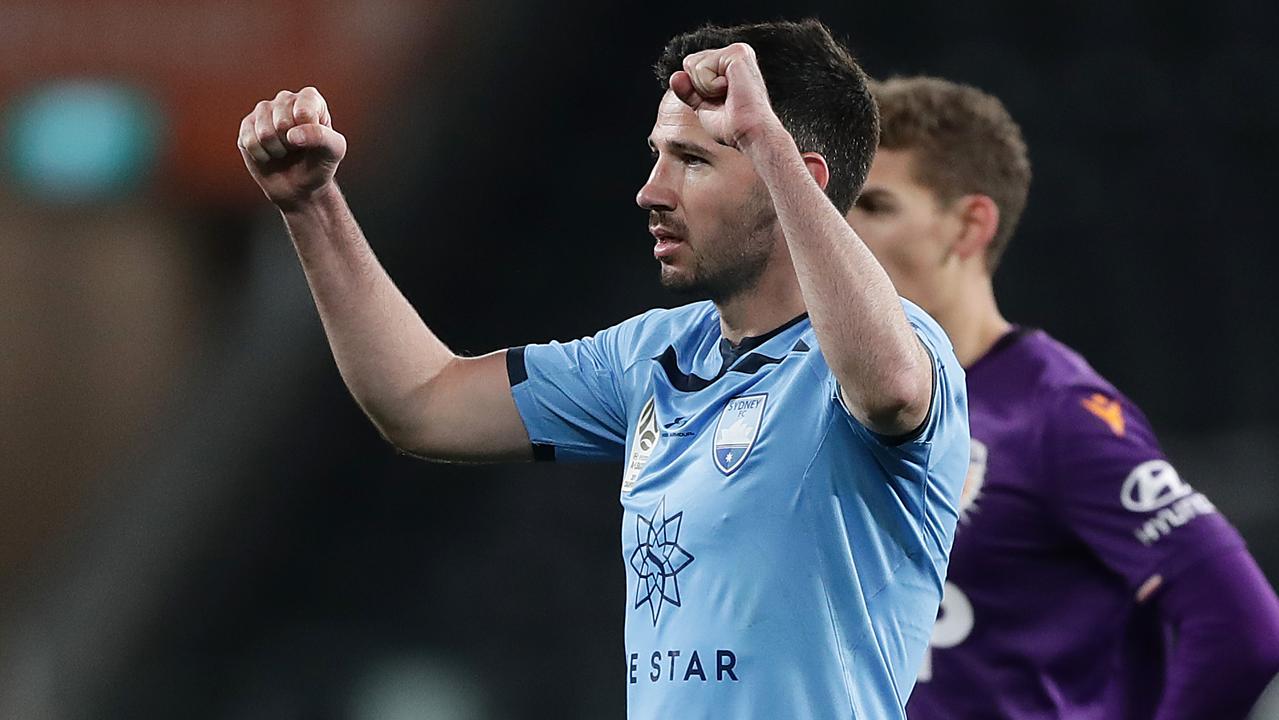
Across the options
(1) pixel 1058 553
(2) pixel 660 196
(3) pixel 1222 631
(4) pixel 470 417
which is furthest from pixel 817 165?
(3) pixel 1222 631

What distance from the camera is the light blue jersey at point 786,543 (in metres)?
2.14

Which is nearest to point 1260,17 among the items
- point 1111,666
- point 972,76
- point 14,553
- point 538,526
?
point 972,76

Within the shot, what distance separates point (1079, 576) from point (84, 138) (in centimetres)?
736

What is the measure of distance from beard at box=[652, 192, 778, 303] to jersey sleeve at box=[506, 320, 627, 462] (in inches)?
12.1

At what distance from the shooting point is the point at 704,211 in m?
2.29

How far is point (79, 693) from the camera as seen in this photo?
634 cm

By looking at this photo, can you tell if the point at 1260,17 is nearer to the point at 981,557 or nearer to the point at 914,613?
the point at 981,557

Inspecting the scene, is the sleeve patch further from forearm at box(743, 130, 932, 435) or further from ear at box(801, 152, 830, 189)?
forearm at box(743, 130, 932, 435)

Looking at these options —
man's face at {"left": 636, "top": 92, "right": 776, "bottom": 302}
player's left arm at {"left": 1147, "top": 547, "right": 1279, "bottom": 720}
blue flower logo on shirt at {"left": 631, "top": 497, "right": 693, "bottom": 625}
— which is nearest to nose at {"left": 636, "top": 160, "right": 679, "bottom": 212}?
man's face at {"left": 636, "top": 92, "right": 776, "bottom": 302}

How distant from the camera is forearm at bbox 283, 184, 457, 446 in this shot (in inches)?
103

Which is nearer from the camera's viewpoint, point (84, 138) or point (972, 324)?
point (972, 324)

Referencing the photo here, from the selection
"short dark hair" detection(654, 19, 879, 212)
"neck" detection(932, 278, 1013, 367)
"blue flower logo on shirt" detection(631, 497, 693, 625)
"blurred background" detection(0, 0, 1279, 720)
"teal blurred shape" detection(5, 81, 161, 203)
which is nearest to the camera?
"blue flower logo on shirt" detection(631, 497, 693, 625)

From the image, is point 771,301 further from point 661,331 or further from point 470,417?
point 470,417

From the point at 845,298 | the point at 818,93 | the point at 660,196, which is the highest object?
the point at 818,93
